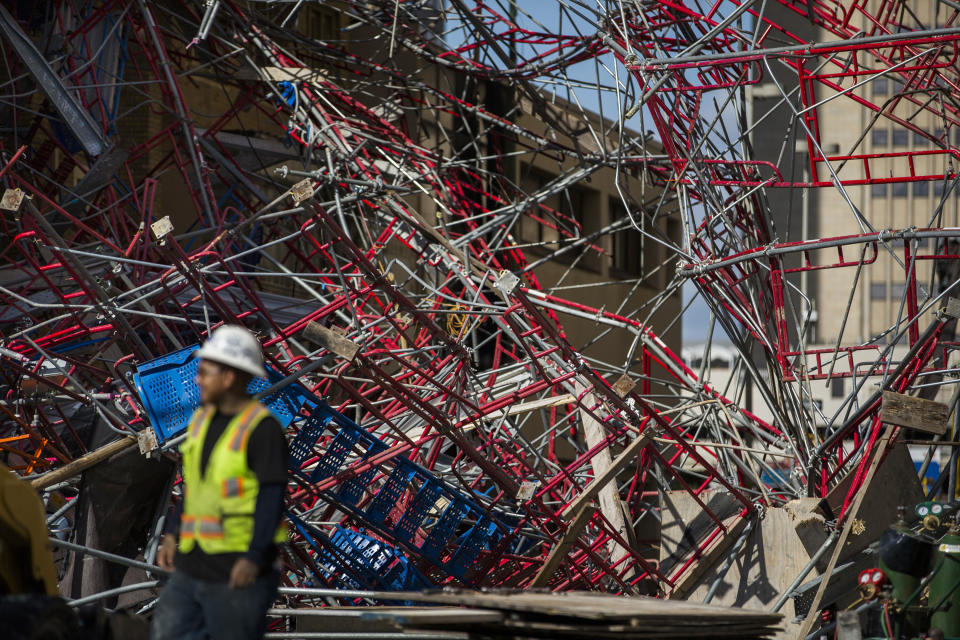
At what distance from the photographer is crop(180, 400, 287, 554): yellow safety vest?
217 inches

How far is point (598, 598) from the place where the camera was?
7.07 meters

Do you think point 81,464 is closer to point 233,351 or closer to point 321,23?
point 233,351

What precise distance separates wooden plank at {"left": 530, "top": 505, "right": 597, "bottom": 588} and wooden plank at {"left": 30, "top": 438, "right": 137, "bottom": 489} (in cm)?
390

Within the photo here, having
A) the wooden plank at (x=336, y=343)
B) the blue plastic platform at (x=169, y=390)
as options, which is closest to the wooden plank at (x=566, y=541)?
the wooden plank at (x=336, y=343)

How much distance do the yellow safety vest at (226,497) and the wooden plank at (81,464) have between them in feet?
17.2

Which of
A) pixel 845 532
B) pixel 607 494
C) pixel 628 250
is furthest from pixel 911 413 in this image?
pixel 628 250

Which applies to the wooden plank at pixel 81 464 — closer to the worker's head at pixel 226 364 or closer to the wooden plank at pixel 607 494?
the wooden plank at pixel 607 494

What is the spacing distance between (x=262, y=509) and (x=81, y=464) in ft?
19.4

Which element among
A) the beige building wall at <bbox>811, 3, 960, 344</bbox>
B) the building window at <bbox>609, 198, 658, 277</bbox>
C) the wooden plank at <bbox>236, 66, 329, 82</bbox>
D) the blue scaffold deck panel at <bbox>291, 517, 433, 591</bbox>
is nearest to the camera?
the blue scaffold deck panel at <bbox>291, 517, 433, 591</bbox>

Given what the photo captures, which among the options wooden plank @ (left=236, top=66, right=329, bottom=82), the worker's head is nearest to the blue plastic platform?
the worker's head

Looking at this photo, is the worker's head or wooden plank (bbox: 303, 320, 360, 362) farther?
wooden plank (bbox: 303, 320, 360, 362)

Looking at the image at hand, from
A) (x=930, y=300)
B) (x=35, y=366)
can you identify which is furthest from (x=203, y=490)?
(x=930, y=300)

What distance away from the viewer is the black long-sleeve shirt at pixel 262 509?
5.46 metres

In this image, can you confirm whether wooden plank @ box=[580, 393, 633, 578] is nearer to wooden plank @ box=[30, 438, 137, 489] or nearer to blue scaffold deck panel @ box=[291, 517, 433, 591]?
blue scaffold deck panel @ box=[291, 517, 433, 591]
